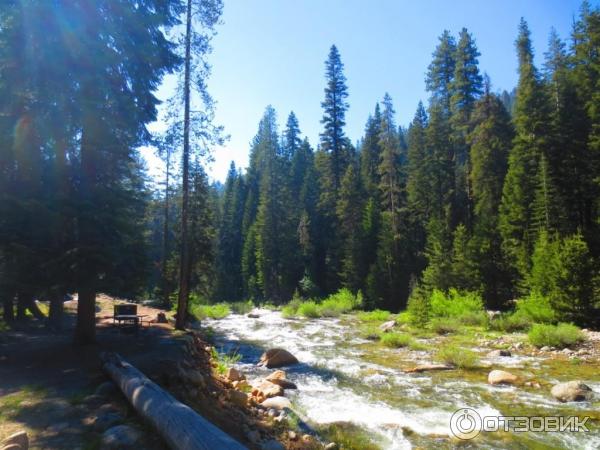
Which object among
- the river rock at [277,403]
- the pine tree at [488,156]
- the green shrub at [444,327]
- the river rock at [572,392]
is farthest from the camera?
the pine tree at [488,156]

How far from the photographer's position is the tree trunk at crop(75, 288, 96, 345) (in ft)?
33.4

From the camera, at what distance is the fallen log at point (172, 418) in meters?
3.99

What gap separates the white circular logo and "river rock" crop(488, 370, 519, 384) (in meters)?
2.32

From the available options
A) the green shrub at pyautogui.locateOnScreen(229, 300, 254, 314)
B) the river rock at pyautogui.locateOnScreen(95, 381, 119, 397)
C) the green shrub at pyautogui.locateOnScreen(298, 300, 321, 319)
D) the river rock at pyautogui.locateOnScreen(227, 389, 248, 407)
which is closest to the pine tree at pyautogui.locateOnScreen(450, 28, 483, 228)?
the green shrub at pyautogui.locateOnScreen(298, 300, 321, 319)

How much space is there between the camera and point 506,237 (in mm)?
27234

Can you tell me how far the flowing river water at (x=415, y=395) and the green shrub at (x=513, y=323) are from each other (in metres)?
4.73

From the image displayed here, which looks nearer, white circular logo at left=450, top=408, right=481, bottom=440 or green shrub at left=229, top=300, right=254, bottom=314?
white circular logo at left=450, top=408, right=481, bottom=440

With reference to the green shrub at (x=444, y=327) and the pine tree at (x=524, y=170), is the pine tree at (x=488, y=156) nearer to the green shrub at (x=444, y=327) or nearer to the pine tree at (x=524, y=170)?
the pine tree at (x=524, y=170)

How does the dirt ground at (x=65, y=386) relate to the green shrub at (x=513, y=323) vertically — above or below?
above

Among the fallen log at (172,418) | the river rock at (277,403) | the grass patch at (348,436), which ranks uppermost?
the fallen log at (172,418)

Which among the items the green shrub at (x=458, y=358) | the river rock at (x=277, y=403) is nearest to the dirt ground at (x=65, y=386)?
the river rock at (x=277, y=403)

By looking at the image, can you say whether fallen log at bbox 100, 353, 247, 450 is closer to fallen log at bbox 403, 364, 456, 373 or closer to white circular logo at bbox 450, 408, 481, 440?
white circular logo at bbox 450, 408, 481, 440

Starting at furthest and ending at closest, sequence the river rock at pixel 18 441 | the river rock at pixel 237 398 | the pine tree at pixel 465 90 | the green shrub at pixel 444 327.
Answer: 1. the pine tree at pixel 465 90
2. the green shrub at pixel 444 327
3. the river rock at pixel 237 398
4. the river rock at pixel 18 441

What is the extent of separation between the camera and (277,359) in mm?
13180
